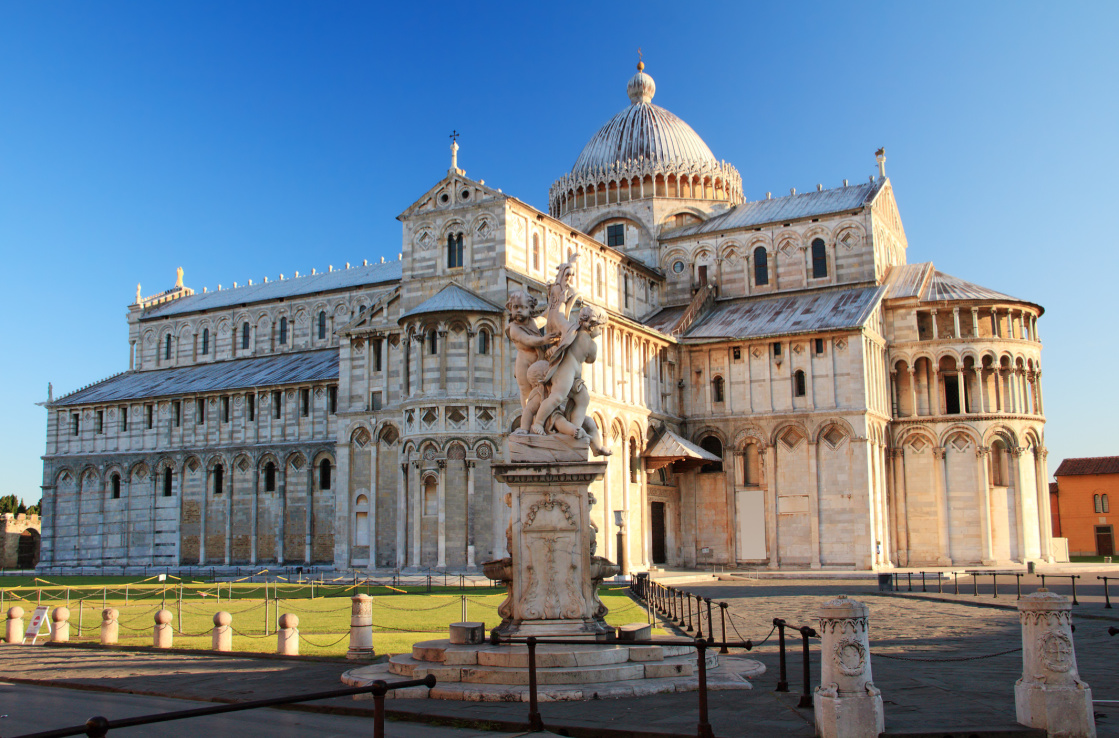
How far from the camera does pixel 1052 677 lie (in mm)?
9836

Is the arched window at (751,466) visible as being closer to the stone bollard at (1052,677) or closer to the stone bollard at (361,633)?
the stone bollard at (361,633)

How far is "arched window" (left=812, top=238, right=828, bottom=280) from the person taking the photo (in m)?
51.0

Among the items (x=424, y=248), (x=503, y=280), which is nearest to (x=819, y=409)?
(x=503, y=280)

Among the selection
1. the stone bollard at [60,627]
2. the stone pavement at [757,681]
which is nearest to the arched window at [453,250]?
the stone pavement at [757,681]

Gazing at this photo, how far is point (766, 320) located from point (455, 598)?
79.9ft

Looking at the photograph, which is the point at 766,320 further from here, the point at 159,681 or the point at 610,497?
the point at 159,681

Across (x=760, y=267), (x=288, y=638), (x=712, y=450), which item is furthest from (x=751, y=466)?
(x=288, y=638)

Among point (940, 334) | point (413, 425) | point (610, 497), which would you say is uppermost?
point (940, 334)

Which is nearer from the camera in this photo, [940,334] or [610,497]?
[610,497]

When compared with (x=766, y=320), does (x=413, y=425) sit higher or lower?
lower

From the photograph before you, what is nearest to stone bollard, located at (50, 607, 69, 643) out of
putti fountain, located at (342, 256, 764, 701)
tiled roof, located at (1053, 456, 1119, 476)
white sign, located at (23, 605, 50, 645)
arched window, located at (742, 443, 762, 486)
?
white sign, located at (23, 605, 50, 645)

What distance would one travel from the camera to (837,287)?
50156mm

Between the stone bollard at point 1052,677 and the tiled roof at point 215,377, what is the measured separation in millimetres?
46703

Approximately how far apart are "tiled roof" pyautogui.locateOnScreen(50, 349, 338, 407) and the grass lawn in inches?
761
